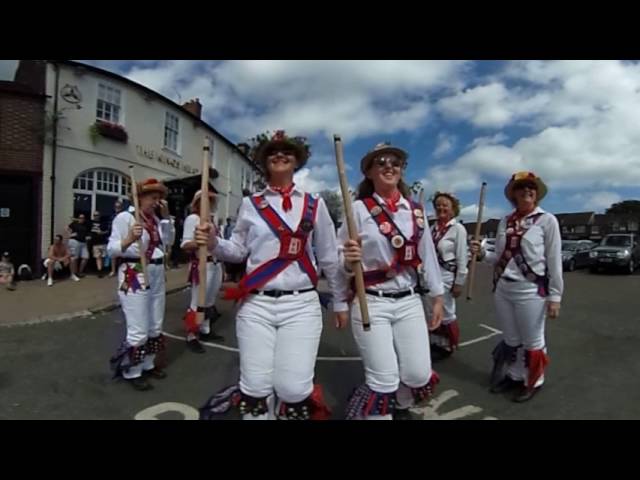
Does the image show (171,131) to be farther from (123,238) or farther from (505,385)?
(505,385)

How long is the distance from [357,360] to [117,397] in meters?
2.50

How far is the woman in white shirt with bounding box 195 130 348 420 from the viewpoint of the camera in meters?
2.29

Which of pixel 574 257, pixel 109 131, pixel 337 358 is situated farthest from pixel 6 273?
pixel 574 257

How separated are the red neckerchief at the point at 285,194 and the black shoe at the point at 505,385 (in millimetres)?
2676

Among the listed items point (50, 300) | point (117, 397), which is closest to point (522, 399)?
point (117, 397)

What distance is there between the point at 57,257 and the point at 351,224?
35.1ft

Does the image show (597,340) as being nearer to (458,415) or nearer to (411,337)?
(458,415)

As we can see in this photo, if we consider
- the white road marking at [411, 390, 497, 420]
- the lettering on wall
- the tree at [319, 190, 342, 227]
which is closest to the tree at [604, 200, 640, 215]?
the tree at [319, 190, 342, 227]

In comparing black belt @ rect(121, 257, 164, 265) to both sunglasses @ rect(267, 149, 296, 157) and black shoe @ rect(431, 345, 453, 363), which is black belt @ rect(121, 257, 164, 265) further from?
black shoe @ rect(431, 345, 453, 363)

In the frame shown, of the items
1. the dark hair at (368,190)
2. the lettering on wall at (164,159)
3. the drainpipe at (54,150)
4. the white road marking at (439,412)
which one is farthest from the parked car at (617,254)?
the drainpipe at (54,150)

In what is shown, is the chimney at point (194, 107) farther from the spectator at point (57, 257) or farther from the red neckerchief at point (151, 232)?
the red neckerchief at point (151, 232)

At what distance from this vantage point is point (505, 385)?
3.60m

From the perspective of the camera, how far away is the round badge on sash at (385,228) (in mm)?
2557

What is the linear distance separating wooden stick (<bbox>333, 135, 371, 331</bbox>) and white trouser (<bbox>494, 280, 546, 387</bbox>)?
1.76 m
